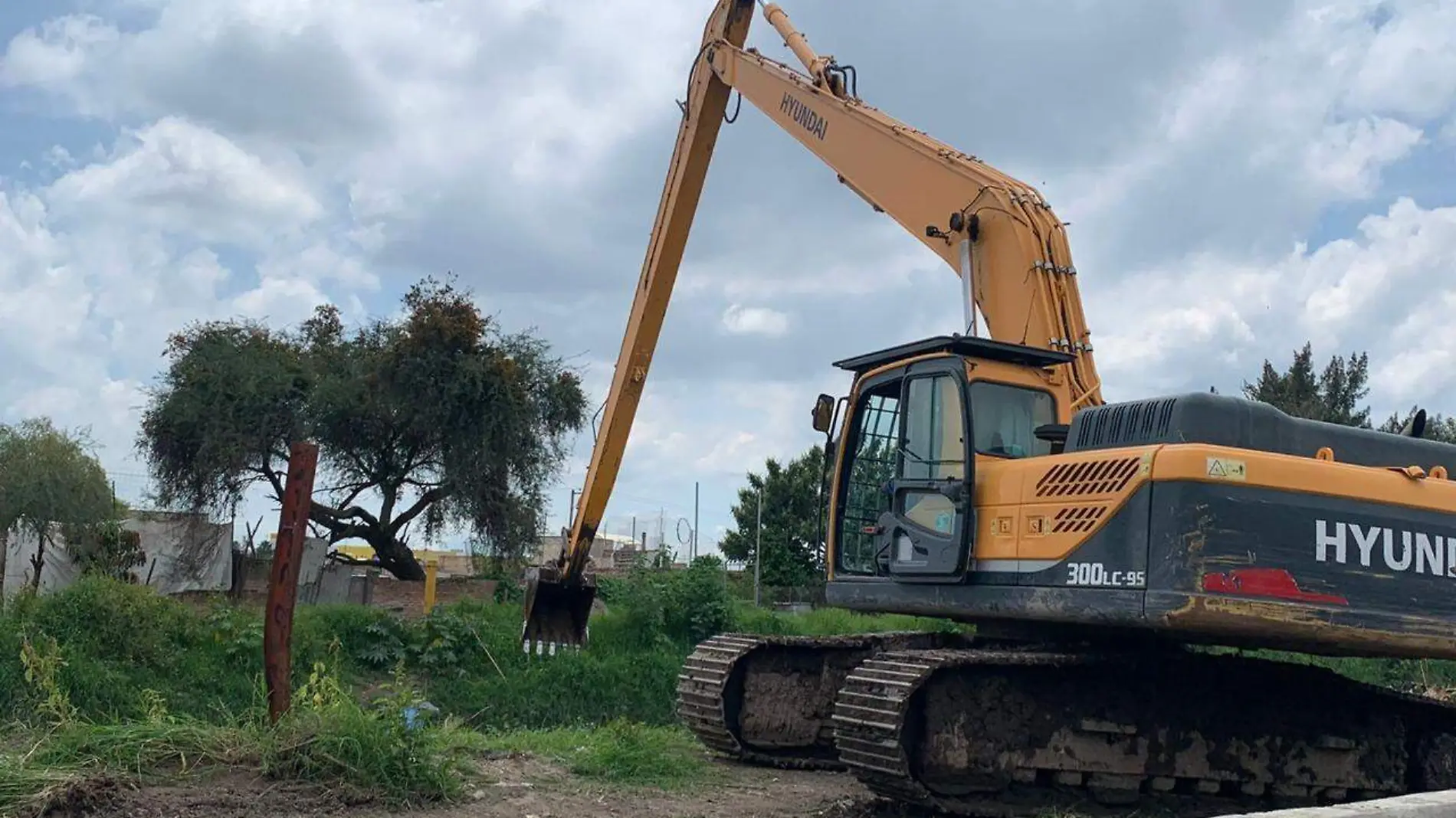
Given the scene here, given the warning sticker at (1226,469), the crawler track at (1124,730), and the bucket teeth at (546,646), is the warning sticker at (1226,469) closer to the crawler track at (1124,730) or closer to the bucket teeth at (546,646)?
the crawler track at (1124,730)

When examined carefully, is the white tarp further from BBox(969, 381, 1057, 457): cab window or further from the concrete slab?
the concrete slab

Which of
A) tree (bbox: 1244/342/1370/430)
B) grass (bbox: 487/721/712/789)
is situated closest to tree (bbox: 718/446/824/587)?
tree (bbox: 1244/342/1370/430)

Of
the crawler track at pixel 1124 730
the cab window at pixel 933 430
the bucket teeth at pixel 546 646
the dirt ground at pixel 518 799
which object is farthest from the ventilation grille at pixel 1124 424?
the bucket teeth at pixel 546 646

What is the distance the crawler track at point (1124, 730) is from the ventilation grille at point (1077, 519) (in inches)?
31.9

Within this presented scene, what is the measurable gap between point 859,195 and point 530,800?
21.8ft

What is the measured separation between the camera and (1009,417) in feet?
28.7

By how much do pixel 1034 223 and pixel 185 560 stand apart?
20.1 meters

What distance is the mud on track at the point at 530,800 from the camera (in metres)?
6.21

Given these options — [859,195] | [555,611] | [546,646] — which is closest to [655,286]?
[859,195]

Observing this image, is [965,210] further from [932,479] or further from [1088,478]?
[1088,478]

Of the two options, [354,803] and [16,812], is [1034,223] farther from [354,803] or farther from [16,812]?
[16,812]

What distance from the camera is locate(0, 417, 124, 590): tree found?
24469 mm

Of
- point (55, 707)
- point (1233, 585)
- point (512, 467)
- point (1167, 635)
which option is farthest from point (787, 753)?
point (512, 467)

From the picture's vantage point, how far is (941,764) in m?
7.80
